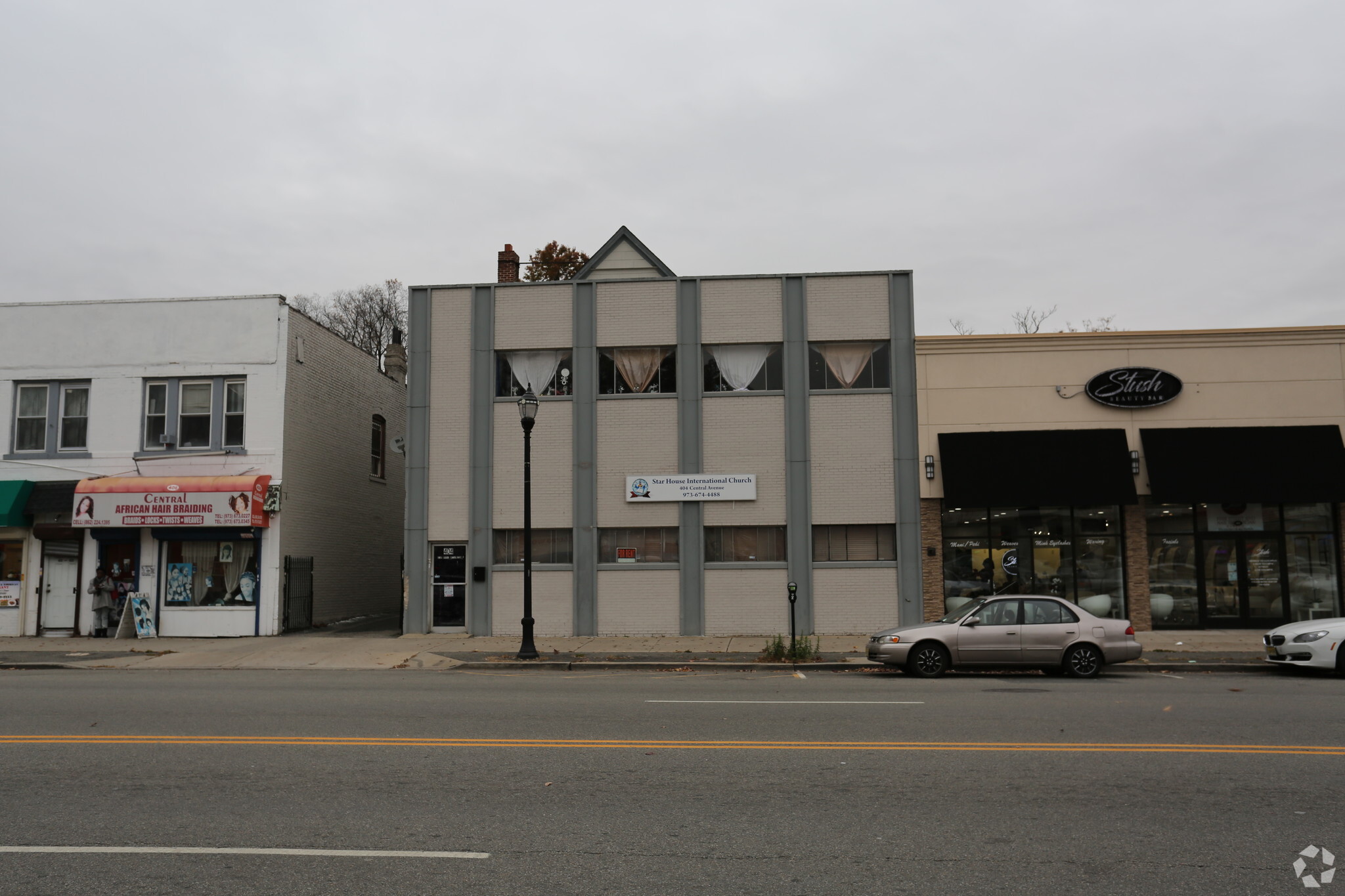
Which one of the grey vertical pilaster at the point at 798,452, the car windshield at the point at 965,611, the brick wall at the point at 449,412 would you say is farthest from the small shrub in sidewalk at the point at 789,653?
the brick wall at the point at 449,412

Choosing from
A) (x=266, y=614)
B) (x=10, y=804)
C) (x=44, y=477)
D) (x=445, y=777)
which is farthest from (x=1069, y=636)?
(x=44, y=477)

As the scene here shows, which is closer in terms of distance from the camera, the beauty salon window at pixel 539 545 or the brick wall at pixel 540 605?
the brick wall at pixel 540 605

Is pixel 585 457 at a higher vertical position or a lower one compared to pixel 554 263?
lower

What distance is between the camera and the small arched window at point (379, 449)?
2867 cm

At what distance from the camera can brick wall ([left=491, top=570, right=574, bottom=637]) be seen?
2117 cm

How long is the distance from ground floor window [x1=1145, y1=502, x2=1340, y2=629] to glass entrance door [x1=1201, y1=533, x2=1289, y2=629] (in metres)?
0.01

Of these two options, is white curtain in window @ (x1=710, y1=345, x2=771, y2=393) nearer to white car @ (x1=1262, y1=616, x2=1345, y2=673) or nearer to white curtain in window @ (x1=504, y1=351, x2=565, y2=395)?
white curtain in window @ (x1=504, y1=351, x2=565, y2=395)

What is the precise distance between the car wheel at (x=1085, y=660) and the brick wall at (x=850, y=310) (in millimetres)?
8821

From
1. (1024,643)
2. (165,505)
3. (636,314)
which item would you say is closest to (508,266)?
(636,314)

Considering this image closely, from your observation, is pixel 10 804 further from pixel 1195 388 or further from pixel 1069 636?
pixel 1195 388

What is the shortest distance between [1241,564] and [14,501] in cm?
2684

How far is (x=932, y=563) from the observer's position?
20.8m

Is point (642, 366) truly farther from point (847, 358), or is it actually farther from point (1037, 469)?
point (1037, 469)

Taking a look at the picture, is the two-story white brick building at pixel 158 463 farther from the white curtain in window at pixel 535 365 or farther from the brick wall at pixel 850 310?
the brick wall at pixel 850 310
